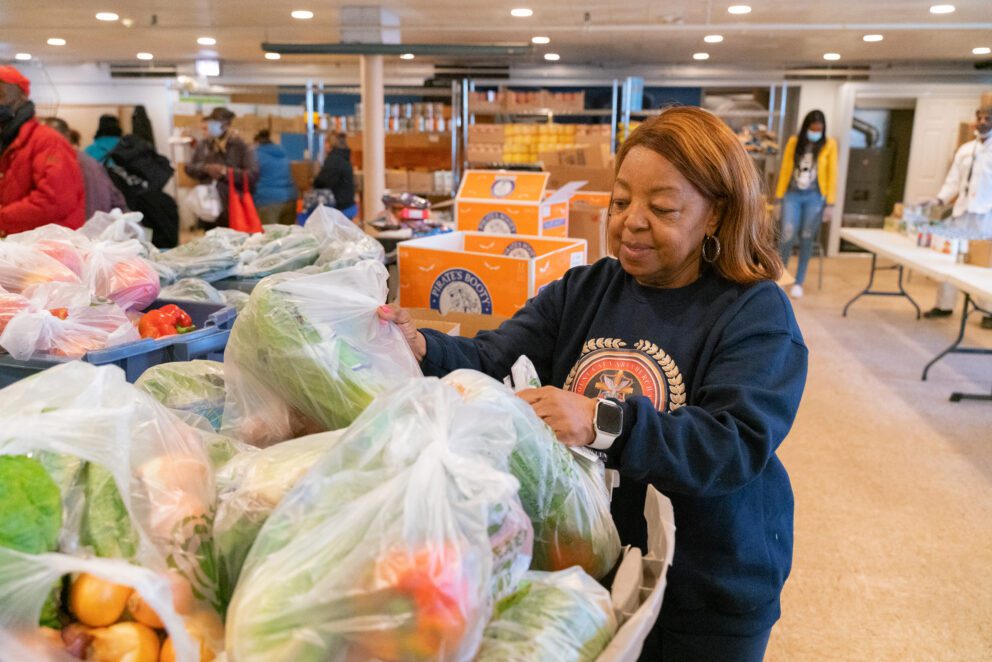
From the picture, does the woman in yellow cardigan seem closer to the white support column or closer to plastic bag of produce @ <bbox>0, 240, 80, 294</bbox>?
the white support column

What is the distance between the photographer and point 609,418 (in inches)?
39.8

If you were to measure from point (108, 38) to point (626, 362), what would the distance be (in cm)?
1026

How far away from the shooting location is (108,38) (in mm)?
9688

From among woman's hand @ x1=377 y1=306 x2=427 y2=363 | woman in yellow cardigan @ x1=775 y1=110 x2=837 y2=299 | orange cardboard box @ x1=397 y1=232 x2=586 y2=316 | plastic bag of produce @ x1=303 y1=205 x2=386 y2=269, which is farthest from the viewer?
woman in yellow cardigan @ x1=775 y1=110 x2=837 y2=299

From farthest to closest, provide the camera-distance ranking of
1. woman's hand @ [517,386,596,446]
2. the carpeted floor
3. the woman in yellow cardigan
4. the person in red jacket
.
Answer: the woman in yellow cardigan
the person in red jacket
the carpeted floor
woman's hand @ [517,386,596,446]

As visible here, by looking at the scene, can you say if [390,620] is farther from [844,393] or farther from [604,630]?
[844,393]

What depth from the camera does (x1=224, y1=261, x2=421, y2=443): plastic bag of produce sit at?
3.85 feet

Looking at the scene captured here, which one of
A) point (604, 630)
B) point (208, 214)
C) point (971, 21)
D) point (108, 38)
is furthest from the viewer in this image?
point (108, 38)

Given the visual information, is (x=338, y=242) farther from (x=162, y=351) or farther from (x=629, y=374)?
(x=629, y=374)

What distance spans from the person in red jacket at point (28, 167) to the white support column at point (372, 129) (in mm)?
3326

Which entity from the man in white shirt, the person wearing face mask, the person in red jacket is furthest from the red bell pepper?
the man in white shirt

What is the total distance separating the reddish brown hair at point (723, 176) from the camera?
48.9 inches

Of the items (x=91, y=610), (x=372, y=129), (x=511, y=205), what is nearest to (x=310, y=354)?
(x=91, y=610)

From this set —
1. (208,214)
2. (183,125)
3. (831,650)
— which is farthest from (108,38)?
(831,650)
